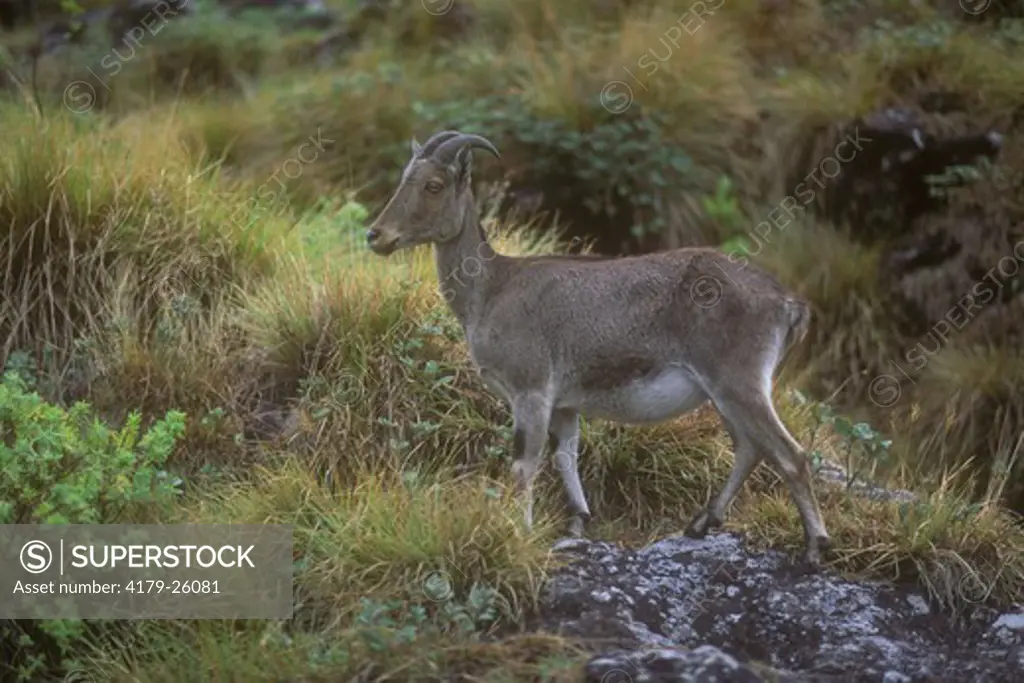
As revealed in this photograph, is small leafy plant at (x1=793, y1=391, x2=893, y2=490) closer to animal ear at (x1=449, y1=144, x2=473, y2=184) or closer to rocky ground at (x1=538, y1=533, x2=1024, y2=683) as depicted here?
rocky ground at (x1=538, y1=533, x2=1024, y2=683)

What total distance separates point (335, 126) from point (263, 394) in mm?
3817

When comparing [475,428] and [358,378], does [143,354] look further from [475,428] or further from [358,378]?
[475,428]

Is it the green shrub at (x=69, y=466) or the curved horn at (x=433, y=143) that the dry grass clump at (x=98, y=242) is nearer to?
the green shrub at (x=69, y=466)

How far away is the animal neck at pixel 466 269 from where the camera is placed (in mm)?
8289

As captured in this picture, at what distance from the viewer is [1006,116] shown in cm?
1272

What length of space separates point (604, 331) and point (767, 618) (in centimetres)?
148

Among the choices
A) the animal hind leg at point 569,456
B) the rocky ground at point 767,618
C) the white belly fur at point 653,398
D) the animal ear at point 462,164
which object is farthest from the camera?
the animal hind leg at point 569,456

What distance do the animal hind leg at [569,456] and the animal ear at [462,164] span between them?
3.99ft

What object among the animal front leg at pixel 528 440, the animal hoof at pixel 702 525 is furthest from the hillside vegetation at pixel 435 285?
the animal hoof at pixel 702 525

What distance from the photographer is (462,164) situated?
8.15m

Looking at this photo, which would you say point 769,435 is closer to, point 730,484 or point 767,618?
point 730,484

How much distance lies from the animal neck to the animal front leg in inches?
22.6

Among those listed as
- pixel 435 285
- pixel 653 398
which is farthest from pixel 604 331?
pixel 435 285

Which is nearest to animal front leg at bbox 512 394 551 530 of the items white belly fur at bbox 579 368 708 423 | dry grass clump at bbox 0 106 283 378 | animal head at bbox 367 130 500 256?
white belly fur at bbox 579 368 708 423
